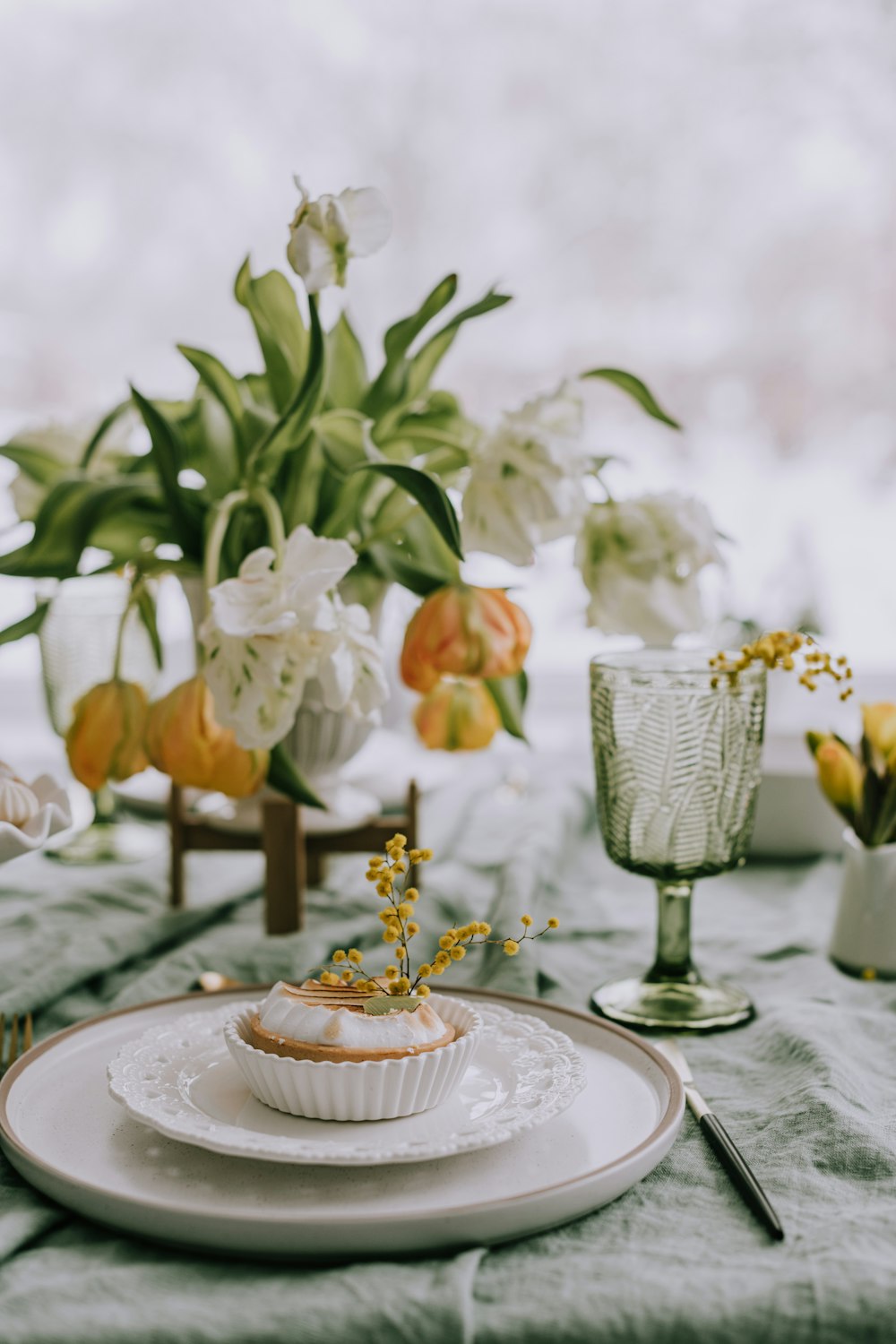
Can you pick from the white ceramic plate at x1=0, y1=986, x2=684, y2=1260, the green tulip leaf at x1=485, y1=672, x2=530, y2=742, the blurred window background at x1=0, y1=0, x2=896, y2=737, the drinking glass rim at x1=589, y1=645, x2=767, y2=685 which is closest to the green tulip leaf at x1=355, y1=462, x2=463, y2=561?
the drinking glass rim at x1=589, y1=645, x2=767, y2=685

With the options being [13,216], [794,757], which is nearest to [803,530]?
[794,757]

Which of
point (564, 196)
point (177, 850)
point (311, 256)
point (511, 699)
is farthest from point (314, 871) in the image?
point (564, 196)

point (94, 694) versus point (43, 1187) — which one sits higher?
point (94, 694)

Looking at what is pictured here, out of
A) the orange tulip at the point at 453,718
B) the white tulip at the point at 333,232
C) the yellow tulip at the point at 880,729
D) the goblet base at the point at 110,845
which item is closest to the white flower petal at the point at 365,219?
the white tulip at the point at 333,232

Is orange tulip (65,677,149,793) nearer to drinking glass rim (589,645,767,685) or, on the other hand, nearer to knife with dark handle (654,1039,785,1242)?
drinking glass rim (589,645,767,685)

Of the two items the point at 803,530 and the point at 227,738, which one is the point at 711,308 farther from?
the point at 227,738

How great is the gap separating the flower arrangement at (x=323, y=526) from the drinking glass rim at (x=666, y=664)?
0.06 ft

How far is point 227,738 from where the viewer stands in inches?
32.0

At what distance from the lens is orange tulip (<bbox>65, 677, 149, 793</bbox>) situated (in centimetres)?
88

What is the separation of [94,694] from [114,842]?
427 millimetres

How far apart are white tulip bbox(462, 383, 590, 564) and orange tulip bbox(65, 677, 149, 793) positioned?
0.25m

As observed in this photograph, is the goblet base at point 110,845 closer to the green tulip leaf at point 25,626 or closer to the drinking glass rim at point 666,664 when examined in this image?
the green tulip leaf at point 25,626

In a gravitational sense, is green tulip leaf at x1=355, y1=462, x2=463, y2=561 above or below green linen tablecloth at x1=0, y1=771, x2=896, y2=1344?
above

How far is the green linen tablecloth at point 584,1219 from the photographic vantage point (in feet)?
1.50
